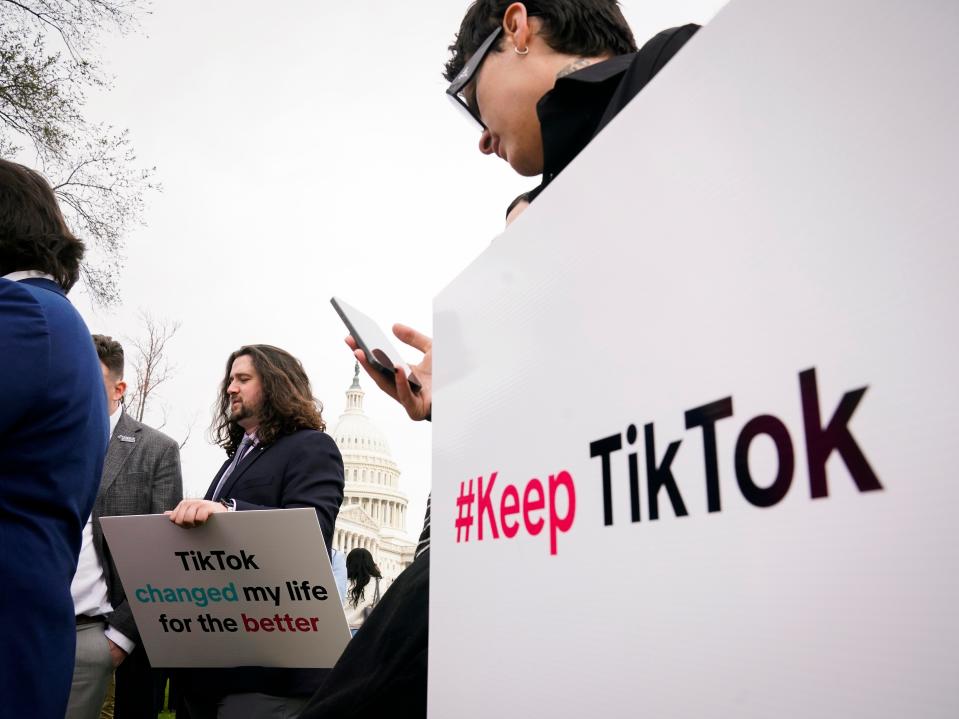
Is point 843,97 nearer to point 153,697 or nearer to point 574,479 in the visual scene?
point 574,479

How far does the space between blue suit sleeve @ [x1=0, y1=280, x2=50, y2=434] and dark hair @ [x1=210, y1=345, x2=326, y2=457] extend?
1.34 meters

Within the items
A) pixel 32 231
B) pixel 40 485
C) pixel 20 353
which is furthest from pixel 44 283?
pixel 40 485

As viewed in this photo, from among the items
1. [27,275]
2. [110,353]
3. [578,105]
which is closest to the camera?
[578,105]

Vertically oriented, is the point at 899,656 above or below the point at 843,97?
below

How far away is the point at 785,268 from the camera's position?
50cm

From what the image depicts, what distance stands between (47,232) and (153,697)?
2.08 meters

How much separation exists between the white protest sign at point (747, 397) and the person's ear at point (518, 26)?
2.87 feet

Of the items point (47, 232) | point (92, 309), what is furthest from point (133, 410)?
point (47, 232)

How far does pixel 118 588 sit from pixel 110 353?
1.29m

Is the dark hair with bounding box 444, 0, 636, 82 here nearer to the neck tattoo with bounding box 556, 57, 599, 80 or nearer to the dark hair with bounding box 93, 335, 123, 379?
the neck tattoo with bounding box 556, 57, 599, 80

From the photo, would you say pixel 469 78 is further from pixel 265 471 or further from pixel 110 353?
pixel 110 353

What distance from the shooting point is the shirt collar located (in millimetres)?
1905

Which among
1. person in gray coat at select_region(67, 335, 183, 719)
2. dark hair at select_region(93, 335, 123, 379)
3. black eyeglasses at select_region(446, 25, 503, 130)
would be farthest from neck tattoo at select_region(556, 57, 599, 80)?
dark hair at select_region(93, 335, 123, 379)

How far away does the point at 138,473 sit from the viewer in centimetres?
352
